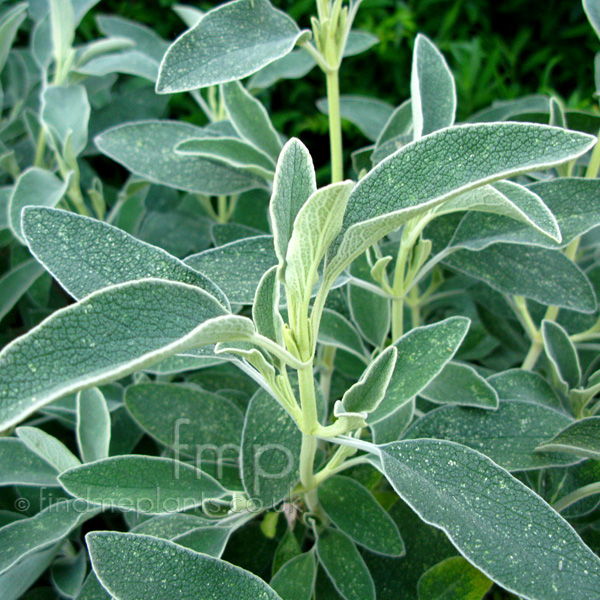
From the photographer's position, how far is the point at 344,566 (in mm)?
533

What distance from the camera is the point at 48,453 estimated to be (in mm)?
544

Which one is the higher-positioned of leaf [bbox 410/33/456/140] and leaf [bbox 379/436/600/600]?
leaf [bbox 410/33/456/140]

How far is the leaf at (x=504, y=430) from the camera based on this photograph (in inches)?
20.4

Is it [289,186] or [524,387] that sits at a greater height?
[289,186]

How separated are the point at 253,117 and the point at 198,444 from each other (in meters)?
0.37

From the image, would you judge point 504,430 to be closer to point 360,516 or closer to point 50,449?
point 360,516

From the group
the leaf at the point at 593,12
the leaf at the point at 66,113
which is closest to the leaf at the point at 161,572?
the leaf at the point at 66,113

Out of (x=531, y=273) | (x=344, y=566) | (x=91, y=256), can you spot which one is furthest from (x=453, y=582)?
(x=91, y=256)

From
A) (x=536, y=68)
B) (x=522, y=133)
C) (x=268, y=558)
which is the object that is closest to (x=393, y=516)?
(x=268, y=558)

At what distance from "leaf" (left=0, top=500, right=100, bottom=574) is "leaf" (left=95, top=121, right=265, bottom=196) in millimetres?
347

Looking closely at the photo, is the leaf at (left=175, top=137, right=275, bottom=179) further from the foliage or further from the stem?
the stem

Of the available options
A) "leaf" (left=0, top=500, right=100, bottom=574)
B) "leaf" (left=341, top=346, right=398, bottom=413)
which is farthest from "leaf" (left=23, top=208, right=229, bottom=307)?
"leaf" (left=0, top=500, right=100, bottom=574)

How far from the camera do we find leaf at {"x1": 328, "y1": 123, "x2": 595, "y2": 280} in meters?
0.35

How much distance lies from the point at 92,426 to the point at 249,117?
377 mm
